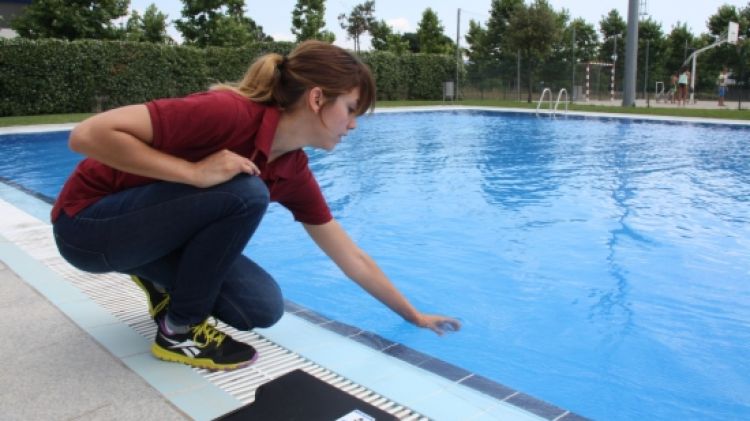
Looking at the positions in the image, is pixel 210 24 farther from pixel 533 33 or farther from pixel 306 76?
pixel 306 76

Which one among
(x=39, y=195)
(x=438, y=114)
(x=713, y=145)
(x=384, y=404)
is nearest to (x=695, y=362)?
(x=384, y=404)

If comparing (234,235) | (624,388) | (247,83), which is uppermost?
(247,83)

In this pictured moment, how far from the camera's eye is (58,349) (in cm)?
234

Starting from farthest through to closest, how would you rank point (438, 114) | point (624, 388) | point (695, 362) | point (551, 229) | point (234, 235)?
point (438, 114) < point (551, 229) < point (695, 362) < point (624, 388) < point (234, 235)

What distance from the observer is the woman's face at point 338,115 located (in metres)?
1.99

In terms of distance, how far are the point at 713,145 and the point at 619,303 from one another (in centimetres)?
972

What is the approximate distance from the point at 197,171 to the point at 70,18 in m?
21.8

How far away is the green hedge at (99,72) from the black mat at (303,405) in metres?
16.6

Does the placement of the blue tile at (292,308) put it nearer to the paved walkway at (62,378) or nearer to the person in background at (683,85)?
the paved walkway at (62,378)

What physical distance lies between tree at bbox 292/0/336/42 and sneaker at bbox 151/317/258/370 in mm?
A: 28615

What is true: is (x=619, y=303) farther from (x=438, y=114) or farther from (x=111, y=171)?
(x=438, y=114)

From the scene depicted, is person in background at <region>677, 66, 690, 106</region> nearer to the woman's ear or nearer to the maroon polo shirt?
the maroon polo shirt

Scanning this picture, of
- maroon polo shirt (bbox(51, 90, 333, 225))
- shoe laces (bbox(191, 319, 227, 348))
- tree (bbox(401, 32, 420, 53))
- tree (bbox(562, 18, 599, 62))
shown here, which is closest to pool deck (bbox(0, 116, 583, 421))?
shoe laces (bbox(191, 319, 227, 348))

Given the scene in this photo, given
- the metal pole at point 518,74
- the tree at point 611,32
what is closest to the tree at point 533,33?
the metal pole at point 518,74
